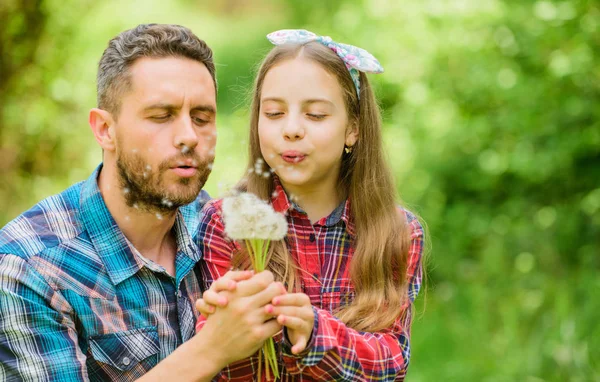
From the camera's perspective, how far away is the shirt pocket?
10.0 ft

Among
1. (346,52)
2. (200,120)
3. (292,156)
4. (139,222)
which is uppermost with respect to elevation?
(346,52)

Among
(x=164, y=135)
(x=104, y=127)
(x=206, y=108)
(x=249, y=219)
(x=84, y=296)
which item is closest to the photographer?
(x=249, y=219)

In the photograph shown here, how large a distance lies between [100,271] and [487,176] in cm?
563

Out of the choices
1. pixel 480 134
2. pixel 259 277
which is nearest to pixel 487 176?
pixel 480 134

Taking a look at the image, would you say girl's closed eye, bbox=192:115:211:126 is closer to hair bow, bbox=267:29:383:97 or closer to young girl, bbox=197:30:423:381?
young girl, bbox=197:30:423:381

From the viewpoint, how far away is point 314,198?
3.41 m

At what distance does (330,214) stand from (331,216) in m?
0.02

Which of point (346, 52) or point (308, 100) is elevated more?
point (346, 52)

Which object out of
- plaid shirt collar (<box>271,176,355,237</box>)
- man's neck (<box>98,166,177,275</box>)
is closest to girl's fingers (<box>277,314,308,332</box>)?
plaid shirt collar (<box>271,176,355,237</box>)

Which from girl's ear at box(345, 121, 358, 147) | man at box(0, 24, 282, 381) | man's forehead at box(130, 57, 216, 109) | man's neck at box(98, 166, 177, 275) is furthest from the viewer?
girl's ear at box(345, 121, 358, 147)

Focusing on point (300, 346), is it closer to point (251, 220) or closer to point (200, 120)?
point (251, 220)

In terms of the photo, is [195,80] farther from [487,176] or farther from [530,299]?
[487,176]

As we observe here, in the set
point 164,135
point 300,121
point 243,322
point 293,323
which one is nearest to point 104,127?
point 164,135

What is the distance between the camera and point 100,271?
3.11m
